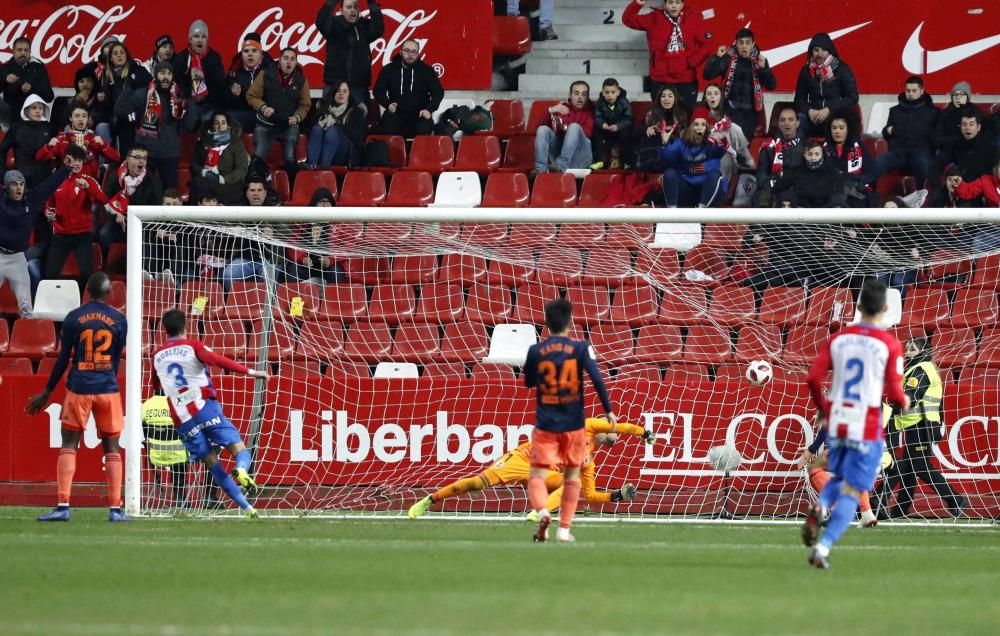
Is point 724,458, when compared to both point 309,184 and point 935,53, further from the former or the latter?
point 935,53

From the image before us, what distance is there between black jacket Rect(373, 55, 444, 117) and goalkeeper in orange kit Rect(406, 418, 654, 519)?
6911 mm

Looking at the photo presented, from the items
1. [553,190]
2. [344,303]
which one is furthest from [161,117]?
[553,190]

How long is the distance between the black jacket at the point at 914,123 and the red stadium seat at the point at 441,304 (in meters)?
5.92

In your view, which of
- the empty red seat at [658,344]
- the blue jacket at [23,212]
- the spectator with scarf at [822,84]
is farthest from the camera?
the spectator with scarf at [822,84]

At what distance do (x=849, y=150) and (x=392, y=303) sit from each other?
5.56 m

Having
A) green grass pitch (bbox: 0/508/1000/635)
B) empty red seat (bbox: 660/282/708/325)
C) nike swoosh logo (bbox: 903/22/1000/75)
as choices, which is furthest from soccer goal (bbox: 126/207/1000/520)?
nike swoosh logo (bbox: 903/22/1000/75)

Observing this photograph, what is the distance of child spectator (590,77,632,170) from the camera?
18562 millimetres

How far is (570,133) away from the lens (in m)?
18.9

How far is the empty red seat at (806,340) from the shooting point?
15.4m

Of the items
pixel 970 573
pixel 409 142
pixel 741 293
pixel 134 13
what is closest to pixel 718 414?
pixel 741 293

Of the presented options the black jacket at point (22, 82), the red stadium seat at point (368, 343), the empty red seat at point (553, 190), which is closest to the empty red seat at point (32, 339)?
the black jacket at point (22, 82)

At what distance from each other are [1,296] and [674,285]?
7.84 m

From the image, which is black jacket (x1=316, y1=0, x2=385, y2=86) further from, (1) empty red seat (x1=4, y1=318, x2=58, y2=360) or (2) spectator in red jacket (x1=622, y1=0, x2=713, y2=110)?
(1) empty red seat (x1=4, y1=318, x2=58, y2=360)

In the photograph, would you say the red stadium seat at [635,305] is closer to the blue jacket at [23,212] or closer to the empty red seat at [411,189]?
the empty red seat at [411,189]
